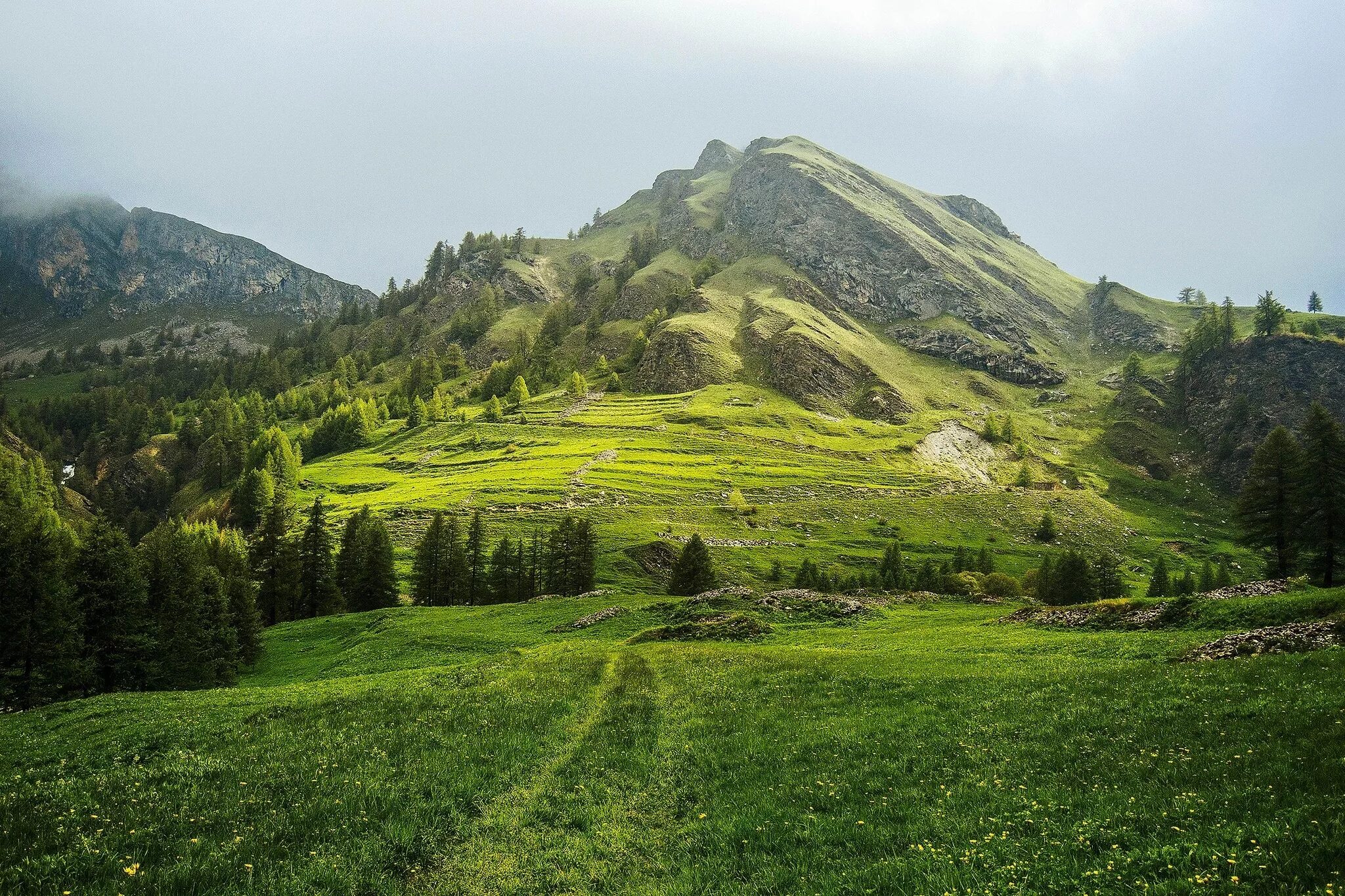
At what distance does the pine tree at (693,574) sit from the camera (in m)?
85.6

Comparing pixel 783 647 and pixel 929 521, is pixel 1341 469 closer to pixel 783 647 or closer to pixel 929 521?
pixel 783 647

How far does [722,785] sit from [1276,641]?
21.8 metres

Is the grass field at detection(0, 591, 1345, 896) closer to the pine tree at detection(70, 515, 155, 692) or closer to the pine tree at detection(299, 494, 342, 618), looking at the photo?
the pine tree at detection(70, 515, 155, 692)

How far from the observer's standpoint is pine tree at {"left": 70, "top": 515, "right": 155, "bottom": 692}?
45.1 m

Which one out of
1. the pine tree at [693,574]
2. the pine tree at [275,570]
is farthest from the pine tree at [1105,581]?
the pine tree at [275,570]

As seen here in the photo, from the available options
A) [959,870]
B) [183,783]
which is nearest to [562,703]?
[183,783]

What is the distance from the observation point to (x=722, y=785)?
52.1 feet

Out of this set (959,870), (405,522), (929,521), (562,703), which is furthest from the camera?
(929,521)

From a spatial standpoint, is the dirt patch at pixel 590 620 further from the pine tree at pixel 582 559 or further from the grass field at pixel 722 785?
the pine tree at pixel 582 559

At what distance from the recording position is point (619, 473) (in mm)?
159125

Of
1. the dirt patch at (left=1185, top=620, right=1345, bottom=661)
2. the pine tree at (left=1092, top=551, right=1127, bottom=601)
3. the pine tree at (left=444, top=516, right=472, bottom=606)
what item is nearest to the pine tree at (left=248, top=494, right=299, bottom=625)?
the pine tree at (left=444, top=516, right=472, bottom=606)

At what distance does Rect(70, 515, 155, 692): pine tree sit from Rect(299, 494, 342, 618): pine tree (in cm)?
3920

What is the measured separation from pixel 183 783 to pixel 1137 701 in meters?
26.2

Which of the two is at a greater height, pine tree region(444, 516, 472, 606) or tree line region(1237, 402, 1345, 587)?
tree line region(1237, 402, 1345, 587)
